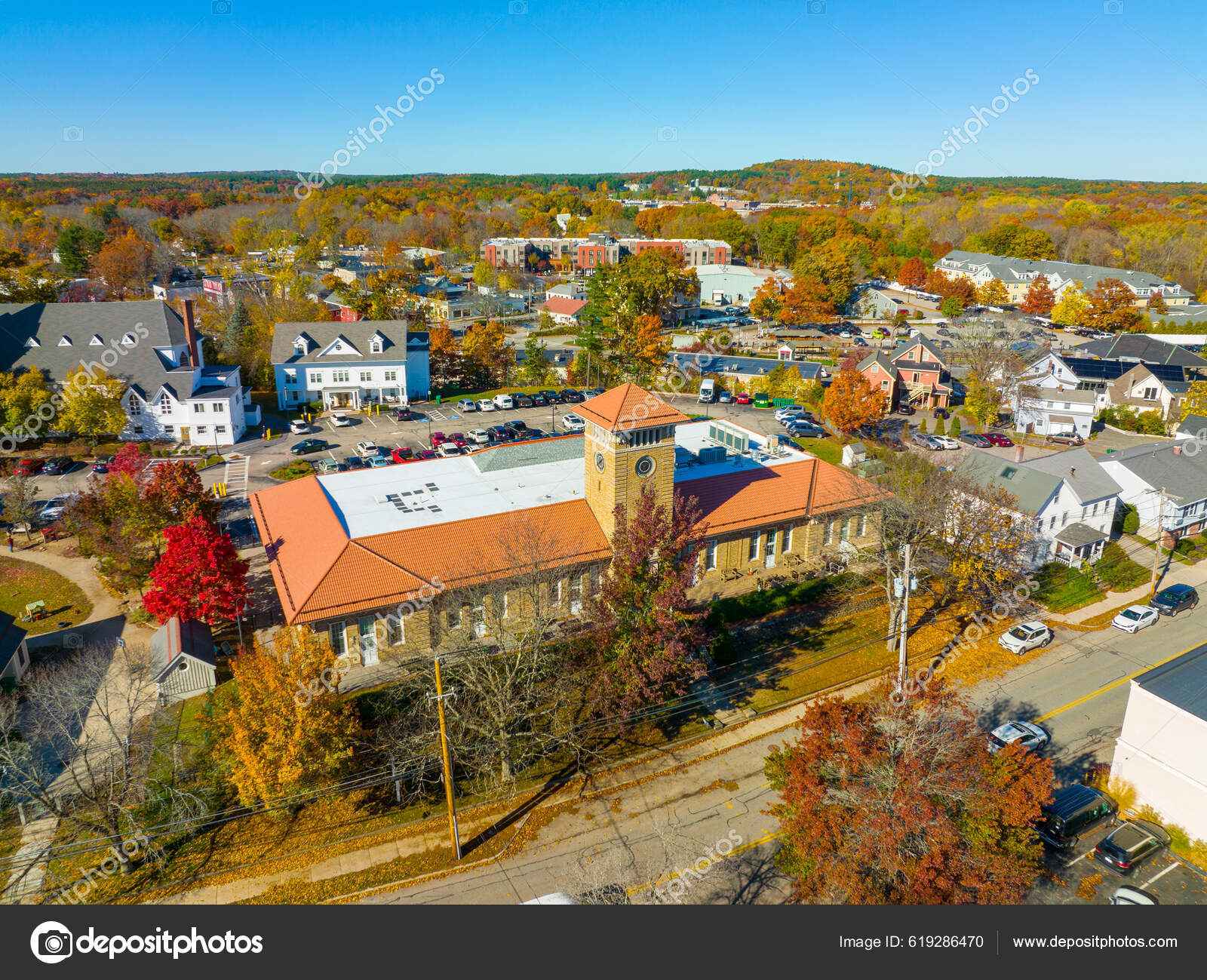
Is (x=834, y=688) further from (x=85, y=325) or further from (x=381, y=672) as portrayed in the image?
(x=85, y=325)

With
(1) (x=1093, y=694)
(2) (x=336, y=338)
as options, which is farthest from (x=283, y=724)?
(2) (x=336, y=338)

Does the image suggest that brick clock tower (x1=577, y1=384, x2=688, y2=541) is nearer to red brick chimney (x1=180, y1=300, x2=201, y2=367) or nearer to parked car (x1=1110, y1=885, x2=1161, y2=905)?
parked car (x1=1110, y1=885, x2=1161, y2=905)

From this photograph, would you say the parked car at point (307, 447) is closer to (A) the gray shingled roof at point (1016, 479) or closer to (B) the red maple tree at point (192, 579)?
(B) the red maple tree at point (192, 579)

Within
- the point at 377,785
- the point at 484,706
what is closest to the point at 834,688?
the point at 484,706

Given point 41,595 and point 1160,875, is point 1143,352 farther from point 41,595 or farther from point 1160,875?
point 41,595

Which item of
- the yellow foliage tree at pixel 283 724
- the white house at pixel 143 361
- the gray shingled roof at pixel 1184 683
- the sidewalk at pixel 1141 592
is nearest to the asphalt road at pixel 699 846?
the gray shingled roof at pixel 1184 683

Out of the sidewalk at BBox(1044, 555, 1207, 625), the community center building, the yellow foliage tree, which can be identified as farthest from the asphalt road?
the sidewalk at BBox(1044, 555, 1207, 625)
